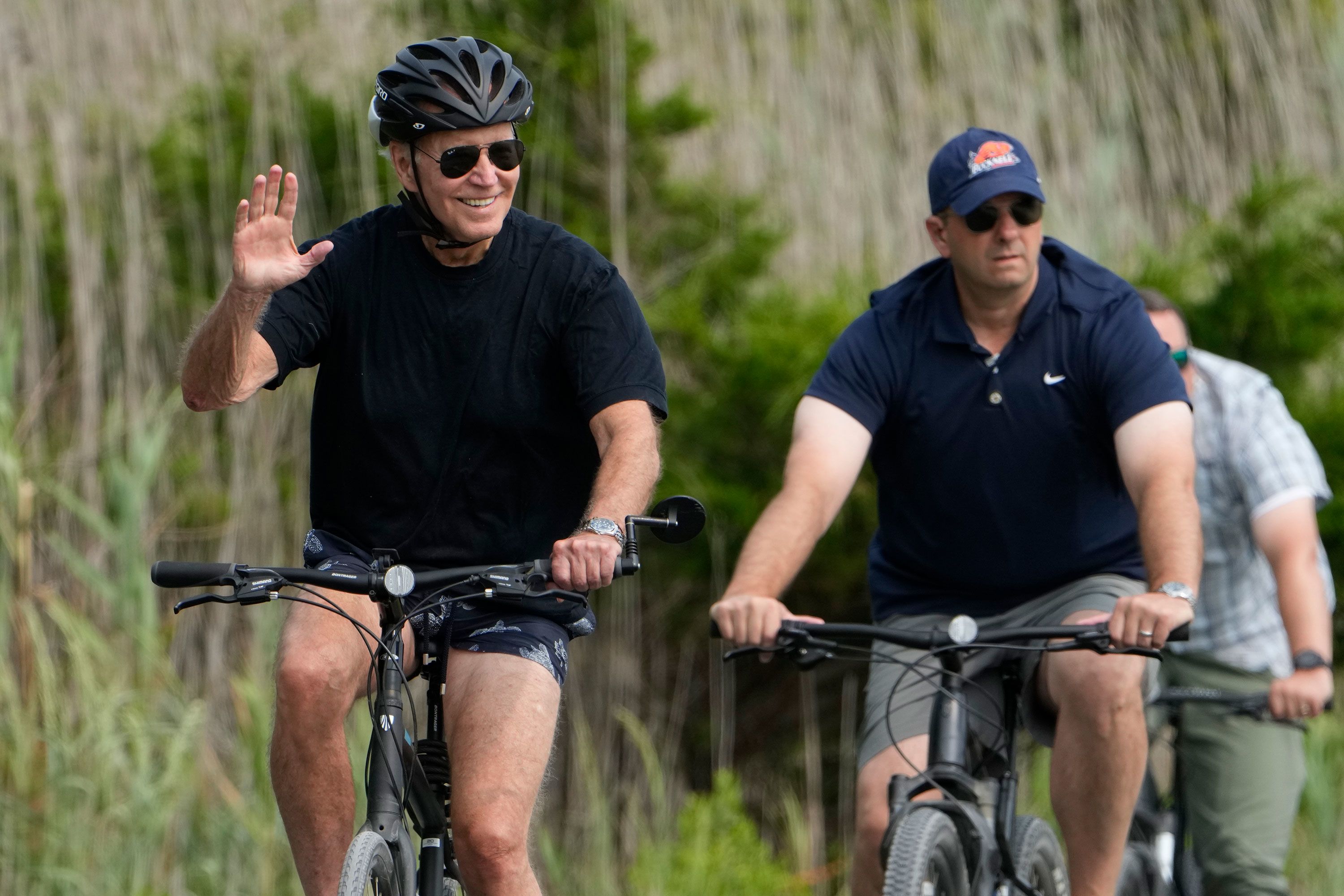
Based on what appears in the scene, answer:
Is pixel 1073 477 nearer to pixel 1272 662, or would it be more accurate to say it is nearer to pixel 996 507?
pixel 996 507

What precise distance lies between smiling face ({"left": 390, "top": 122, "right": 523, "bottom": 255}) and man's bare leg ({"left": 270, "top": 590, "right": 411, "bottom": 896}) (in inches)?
32.0

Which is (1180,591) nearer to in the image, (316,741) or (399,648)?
(399,648)

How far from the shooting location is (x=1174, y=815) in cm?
518

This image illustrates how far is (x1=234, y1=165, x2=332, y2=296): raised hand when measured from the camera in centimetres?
321

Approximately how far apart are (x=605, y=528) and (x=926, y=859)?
3.22ft

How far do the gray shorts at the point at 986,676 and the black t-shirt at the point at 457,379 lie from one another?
98cm

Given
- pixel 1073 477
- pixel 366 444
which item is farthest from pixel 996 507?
pixel 366 444

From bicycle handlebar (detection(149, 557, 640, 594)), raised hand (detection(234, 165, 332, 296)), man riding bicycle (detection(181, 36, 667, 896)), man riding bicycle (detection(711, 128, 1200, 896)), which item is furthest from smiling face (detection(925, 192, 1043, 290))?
raised hand (detection(234, 165, 332, 296))

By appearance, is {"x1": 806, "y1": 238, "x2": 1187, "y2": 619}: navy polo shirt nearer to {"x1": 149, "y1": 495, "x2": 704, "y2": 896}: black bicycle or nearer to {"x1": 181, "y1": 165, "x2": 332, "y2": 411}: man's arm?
{"x1": 149, "y1": 495, "x2": 704, "y2": 896}: black bicycle

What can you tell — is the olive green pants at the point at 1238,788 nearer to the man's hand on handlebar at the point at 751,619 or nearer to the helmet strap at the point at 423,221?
the man's hand on handlebar at the point at 751,619

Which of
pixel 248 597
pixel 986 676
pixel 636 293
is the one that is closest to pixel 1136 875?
pixel 986 676

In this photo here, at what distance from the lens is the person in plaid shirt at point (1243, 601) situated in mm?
4762

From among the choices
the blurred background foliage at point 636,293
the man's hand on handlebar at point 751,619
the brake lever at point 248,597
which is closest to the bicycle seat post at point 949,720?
the man's hand on handlebar at point 751,619

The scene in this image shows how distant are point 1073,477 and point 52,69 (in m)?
4.32
